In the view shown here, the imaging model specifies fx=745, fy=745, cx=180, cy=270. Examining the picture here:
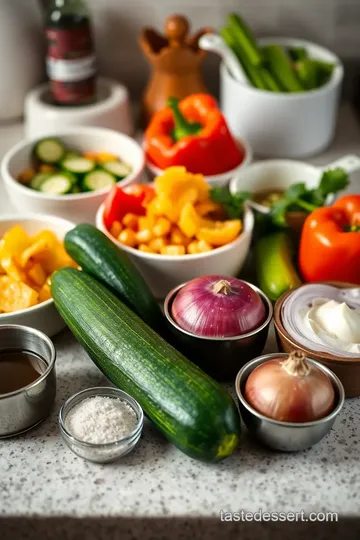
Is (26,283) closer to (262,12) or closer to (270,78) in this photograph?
(270,78)

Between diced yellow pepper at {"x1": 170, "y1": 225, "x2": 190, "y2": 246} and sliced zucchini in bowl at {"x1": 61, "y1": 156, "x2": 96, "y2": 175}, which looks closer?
diced yellow pepper at {"x1": 170, "y1": 225, "x2": 190, "y2": 246}

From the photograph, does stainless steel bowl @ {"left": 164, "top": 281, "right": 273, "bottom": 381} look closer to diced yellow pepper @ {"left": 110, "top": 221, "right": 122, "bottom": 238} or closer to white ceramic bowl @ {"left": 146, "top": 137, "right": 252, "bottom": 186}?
diced yellow pepper @ {"left": 110, "top": 221, "right": 122, "bottom": 238}

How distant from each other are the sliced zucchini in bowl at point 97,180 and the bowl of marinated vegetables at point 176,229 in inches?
6.3

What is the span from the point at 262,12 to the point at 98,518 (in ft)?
4.55

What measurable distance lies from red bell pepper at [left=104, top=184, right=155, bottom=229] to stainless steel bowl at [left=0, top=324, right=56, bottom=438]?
30cm

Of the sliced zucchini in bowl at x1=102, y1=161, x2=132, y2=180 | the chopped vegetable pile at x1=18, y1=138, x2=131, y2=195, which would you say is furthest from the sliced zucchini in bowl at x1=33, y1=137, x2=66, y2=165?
the sliced zucchini in bowl at x1=102, y1=161, x2=132, y2=180

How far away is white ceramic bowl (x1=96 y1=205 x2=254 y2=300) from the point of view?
4.11 feet

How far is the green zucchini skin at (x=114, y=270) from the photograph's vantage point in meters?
1.19

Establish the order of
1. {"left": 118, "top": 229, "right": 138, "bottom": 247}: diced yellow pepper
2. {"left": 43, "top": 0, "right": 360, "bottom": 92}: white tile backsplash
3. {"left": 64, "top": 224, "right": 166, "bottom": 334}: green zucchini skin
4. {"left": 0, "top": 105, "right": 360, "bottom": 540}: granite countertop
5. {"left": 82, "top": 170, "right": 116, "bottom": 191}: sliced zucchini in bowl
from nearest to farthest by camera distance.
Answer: {"left": 0, "top": 105, "right": 360, "bottom": 540}: granite countertop → {"left": 64, "top": 224, "right": 166, "bottom": 334}: green zucchini skin → {"left": 118, "top": 229, "right": 138, "bottom": 247}: diced yellow pepper → {"left": 82, "top": 170, "right": 116, "bottom": 191}: sliced zucchini in bowl → {"left": 43, "top": 0, "right": 360, "bottom": 92}: white tile backsplash

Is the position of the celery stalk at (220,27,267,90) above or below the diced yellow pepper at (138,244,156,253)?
above

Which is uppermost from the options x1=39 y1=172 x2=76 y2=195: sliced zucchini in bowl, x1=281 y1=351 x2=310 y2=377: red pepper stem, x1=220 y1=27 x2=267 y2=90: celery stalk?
x1=220 y1=27 x2=267 y2=90: celery stalk

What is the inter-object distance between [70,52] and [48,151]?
27 centimetres

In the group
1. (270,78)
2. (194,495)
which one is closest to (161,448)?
(194,495)

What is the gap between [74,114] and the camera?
67.6 inches
